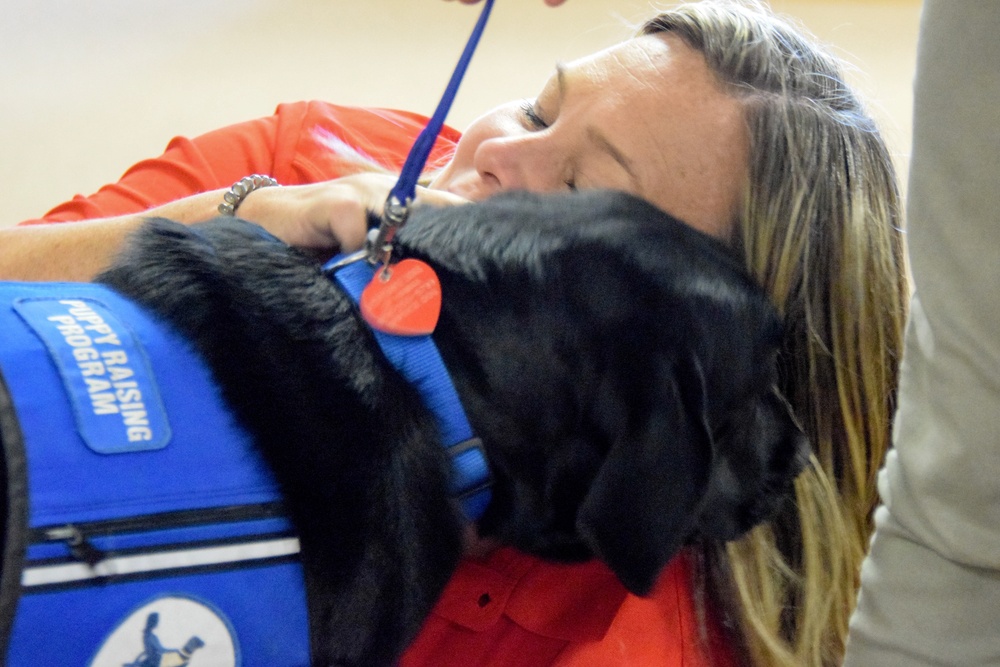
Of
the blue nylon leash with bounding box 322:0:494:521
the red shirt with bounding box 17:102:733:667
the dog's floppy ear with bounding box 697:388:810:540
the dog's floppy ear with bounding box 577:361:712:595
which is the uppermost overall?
the blue nylon leash with bounding box 322:0:494:521

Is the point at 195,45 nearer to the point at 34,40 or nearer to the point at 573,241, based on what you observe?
the point at 34,40

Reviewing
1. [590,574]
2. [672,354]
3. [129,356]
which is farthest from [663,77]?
[129,356]

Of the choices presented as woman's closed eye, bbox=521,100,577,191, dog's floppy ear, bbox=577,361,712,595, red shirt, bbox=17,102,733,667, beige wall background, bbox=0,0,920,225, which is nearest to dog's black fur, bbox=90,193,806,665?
dog's floppy ear, bbox=577,361,712,595

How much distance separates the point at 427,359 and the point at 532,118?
2.14ft

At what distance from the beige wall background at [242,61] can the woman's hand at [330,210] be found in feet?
4.90

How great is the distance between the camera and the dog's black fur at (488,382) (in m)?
0.78

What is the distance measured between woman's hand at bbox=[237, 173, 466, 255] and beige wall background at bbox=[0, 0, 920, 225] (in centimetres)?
149

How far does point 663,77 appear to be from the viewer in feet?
4.04

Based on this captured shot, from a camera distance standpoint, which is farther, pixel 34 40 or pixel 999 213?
pixel 34 40

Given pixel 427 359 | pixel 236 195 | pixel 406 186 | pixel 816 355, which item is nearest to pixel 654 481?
pixel 427 359

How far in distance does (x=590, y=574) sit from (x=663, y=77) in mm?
691

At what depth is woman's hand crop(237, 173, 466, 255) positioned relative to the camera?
3.13 ft

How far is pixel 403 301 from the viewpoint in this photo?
80 cm

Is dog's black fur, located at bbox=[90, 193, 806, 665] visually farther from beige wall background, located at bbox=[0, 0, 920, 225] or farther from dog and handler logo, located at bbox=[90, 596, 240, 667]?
beige wall background, located at bbox=[0, 0, 920, 225]
